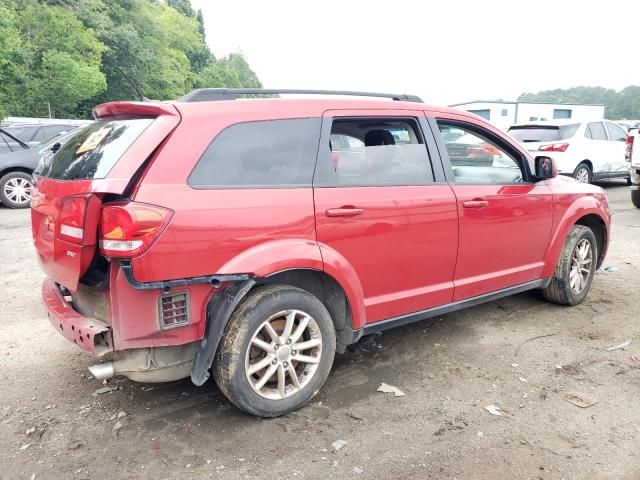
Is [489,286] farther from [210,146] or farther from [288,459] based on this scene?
[210,146]

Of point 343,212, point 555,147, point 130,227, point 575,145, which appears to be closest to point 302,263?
point 343,212

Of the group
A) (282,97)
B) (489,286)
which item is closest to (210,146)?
(282,97)

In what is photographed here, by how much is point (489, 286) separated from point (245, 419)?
2.13 metres

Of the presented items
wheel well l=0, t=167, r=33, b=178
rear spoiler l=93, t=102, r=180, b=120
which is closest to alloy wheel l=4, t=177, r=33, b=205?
wheel well l=0, t=167, r=33, b=178

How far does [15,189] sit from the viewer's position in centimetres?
1031

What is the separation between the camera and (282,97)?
3111 mm

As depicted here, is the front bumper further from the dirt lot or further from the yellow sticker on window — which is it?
the yellow sticker on window

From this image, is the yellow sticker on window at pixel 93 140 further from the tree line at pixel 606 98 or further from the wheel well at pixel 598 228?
the tree line at pixel 606 98

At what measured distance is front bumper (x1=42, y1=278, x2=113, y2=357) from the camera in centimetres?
261

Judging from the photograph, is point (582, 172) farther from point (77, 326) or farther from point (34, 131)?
point (34, 131)

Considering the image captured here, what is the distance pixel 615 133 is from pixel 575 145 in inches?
79.5

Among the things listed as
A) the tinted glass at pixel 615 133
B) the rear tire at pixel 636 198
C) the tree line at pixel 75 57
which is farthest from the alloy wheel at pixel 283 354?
the tree line at pixel 75 57

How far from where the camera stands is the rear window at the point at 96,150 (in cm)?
268

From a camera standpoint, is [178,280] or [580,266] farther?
[580,266]
